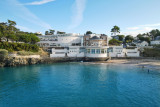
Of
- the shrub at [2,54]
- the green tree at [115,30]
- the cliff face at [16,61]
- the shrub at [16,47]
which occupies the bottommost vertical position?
the cliff face at [16,61]

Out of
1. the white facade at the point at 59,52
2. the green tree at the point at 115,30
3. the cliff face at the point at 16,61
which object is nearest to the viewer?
the cliff face at the point at 16,61

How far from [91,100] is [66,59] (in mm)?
41659

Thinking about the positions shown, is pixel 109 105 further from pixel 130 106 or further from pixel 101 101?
pixel 130 106

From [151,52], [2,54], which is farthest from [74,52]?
[151,52]

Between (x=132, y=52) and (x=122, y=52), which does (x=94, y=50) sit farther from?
(x=132, y=52)

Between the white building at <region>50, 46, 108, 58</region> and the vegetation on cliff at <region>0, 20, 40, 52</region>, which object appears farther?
the white building at <region>50, 46, 108, 58</region>

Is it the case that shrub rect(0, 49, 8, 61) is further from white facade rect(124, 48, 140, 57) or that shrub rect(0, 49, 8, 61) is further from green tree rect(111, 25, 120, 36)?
green tree rect(111, 25, 120, 36)

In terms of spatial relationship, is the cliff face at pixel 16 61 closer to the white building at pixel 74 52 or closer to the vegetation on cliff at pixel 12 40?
the vegetation on cliff at pixel 12 40

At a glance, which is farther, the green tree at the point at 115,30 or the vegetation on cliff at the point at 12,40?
the green tree at the point at 115,30

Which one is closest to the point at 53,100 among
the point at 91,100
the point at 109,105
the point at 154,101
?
the point at 91,100

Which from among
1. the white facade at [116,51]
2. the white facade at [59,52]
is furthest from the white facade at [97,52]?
the white facade at [59,52]

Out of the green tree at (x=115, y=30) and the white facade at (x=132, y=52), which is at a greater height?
the green tree at (x=115, y=30)

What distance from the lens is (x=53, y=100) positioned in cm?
1489

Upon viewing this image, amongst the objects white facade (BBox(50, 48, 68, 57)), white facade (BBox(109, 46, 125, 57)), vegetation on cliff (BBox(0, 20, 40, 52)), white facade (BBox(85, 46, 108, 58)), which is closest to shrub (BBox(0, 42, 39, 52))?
vegetation on cliff (BBox(0, 20, 40, 52))
